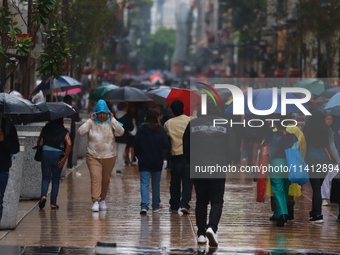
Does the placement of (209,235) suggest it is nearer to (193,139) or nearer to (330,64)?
(193,139)

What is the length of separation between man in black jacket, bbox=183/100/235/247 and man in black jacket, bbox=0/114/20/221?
214 cm

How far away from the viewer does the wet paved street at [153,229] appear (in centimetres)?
779

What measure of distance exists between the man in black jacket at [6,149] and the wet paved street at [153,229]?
76 centimetres

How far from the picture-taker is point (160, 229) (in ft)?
29.5

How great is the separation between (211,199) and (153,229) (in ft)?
4.68

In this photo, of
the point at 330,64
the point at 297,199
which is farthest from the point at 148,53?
the point at 297,199

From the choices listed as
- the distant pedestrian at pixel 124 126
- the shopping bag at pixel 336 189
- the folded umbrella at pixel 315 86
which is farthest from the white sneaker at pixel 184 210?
the folded umbrella at pixel 315 86

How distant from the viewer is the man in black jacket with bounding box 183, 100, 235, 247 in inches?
308

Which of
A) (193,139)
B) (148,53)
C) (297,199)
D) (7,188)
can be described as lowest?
(297,199)

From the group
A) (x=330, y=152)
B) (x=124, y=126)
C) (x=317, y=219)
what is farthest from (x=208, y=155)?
(x=124, y=126)

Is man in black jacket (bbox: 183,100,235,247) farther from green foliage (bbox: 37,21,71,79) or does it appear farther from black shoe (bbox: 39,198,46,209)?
green foliage (bbox: 37,21,71,79)

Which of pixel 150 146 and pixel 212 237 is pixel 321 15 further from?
pixel 212 237

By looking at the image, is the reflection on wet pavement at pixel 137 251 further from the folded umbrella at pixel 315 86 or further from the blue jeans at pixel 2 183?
the folded umbrella at pixel 315 86

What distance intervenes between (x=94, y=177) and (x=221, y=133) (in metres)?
3.22
